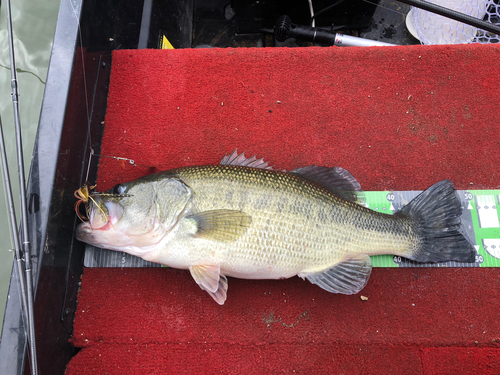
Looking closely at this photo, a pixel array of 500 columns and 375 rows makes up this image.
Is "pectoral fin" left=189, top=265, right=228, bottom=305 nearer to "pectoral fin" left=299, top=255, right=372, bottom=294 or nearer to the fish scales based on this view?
the fish scales

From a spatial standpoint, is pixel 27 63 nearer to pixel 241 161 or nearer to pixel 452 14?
pixel 241 161

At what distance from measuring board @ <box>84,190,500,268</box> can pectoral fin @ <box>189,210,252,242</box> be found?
576 millimetres

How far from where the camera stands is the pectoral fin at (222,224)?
167cm

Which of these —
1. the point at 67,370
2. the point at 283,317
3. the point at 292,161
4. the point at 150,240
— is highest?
the point at 292,161

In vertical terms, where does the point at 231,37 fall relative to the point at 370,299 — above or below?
above

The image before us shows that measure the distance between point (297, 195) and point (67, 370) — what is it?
1.75 meters

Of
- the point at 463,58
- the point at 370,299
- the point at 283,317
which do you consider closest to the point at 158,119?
the point at 283,317

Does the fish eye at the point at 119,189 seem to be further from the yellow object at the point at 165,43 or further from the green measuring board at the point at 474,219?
the green measuring board at the point at 474,219

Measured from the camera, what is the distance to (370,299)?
2.03 meters

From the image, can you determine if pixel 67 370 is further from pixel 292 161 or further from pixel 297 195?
pixel 292 161

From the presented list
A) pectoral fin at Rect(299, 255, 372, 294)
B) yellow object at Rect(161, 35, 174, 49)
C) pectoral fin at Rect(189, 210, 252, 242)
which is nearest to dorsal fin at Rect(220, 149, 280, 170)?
pectoral fin at Rect(189, 210, 252, 242)

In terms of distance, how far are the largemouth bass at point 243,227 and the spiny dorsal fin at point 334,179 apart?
84mm

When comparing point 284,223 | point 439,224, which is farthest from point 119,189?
point 439,224

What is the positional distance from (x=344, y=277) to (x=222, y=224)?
0.79 metres
